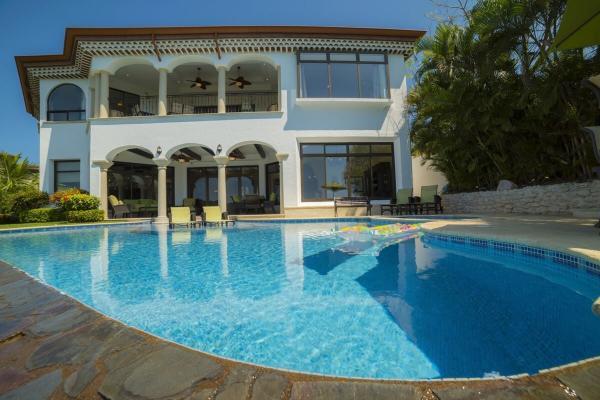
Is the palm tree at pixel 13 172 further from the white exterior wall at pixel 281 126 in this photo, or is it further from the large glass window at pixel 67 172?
the white exterior wall at pixel 281 126

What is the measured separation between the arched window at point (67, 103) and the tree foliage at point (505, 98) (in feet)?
59.5

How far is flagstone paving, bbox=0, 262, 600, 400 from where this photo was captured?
3.99ft

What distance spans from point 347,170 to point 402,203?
10.8 ft

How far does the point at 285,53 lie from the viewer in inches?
566

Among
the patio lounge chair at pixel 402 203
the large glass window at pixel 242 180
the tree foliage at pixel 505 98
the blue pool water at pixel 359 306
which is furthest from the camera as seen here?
the large glass window at pixel 242 180

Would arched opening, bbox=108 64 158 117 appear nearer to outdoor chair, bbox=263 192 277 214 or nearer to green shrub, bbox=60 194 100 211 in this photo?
green shrub, bbox=60 194 100 211

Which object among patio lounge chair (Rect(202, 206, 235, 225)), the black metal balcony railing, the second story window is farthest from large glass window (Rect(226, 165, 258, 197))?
patio lounge chair (Rect(202, 206, 235, 225))

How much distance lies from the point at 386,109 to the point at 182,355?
1529cm

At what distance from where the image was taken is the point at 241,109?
55.2 ft

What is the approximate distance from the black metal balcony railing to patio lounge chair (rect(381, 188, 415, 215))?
828 cm

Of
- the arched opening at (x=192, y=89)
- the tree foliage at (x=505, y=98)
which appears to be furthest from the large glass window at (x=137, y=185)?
the tree foliage at (x=505, y=98)

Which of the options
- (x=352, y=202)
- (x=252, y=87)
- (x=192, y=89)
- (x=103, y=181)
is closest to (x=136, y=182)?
(x=103, y=181)

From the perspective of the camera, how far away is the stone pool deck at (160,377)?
122cm

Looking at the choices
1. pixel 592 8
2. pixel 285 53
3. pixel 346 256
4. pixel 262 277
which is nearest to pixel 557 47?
pixel 592 8
